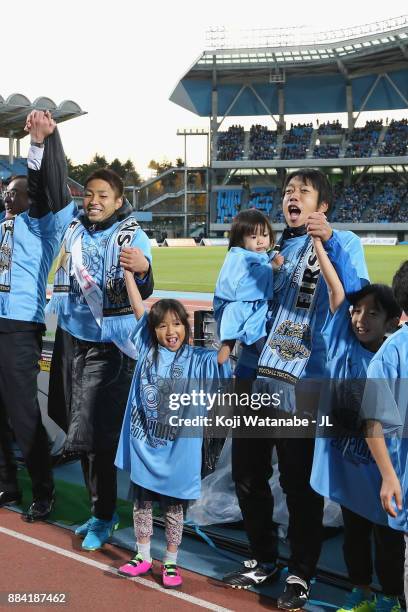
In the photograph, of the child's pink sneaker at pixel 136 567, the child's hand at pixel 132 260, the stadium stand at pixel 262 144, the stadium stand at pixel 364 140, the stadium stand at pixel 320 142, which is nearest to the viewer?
the child's pink sneaker at pixel 136 567

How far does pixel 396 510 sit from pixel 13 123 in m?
45.1

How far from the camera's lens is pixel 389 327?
2.73 metres

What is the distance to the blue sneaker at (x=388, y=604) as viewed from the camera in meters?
2.61

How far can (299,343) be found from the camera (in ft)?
9.17

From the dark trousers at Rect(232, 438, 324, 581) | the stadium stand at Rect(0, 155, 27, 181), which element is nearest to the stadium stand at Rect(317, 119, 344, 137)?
the stadium stand at Rect(0, 155, 27, 181)

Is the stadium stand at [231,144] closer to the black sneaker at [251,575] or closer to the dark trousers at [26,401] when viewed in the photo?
the dark trousers at [26,401]

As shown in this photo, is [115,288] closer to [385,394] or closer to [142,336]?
[142,336]

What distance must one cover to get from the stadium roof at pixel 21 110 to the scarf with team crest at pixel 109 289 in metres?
38.0

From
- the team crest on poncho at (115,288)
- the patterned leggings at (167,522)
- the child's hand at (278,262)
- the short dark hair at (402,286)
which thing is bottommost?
the patterned leggings at (167,522)

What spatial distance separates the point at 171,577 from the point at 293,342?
115 centimetres

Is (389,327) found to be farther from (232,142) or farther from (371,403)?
(232,142)

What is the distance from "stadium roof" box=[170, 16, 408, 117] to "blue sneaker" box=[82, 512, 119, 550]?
143 ft

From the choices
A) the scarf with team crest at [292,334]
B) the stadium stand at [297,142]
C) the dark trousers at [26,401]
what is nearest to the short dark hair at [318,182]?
the scarf with team crest at [292,334]

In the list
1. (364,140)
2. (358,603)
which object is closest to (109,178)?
(358,603)
